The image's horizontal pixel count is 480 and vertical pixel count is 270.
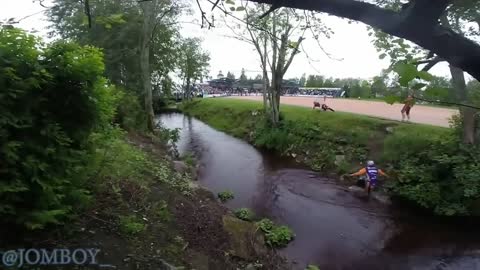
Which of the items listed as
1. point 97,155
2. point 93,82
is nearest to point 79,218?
point 97,155

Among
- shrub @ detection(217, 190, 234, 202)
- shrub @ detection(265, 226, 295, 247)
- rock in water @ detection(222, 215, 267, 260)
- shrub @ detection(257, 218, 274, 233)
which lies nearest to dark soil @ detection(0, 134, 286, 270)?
rock in water @ detection(222, 215, 267, 260)

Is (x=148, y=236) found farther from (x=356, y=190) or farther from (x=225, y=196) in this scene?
(x=356, y=190)

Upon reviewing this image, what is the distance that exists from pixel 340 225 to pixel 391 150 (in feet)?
18.0

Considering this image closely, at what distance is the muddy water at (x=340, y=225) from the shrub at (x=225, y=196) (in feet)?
0.61

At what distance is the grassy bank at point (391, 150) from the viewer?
11602 millimetres

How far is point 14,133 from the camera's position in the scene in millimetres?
3648

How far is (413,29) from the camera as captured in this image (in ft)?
5.73

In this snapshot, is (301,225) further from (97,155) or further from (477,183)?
(97,155)

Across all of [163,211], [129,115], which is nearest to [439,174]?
[163,211]

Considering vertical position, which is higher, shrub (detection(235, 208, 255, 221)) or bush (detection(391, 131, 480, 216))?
bush (detection(391, 131, 480, 216))

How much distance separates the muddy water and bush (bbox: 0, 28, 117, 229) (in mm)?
5683

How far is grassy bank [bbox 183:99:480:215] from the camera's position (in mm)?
11602

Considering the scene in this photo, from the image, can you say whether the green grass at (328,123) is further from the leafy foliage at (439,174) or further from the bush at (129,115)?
the bush at (129,115)

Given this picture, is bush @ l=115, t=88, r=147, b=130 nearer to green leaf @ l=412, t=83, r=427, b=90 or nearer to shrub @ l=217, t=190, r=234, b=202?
shrub @ l=217, t=190, r=234, b=202
